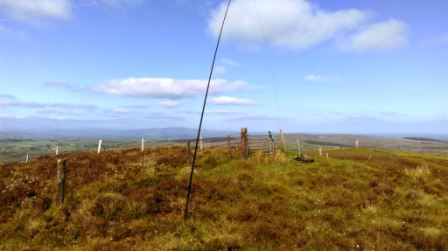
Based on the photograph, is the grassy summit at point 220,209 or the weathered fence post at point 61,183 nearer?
the grassy summit at point 220,209

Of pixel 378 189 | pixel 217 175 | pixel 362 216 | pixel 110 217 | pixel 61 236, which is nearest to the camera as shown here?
pixel 61 236

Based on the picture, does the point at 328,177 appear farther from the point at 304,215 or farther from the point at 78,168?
the point at 78,168

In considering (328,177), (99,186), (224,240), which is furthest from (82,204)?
(328,177)

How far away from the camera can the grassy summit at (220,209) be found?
12.5 meters

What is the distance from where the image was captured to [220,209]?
15789 mm

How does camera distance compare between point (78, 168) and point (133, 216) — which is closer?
point (133, 216)

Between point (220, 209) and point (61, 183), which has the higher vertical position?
point (61, 183)

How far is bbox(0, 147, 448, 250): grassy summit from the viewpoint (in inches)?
491

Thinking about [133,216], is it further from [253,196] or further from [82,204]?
[253,196]

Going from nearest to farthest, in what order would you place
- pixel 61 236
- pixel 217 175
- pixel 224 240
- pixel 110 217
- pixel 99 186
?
pixel 224 240
pixel 61 236
pixel 110 217
pixel 99 186
pixel 217 175

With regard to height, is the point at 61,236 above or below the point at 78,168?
below

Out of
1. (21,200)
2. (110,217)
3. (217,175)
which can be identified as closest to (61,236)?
(110,217)

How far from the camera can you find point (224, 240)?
11.9 metres

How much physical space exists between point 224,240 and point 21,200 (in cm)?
989
